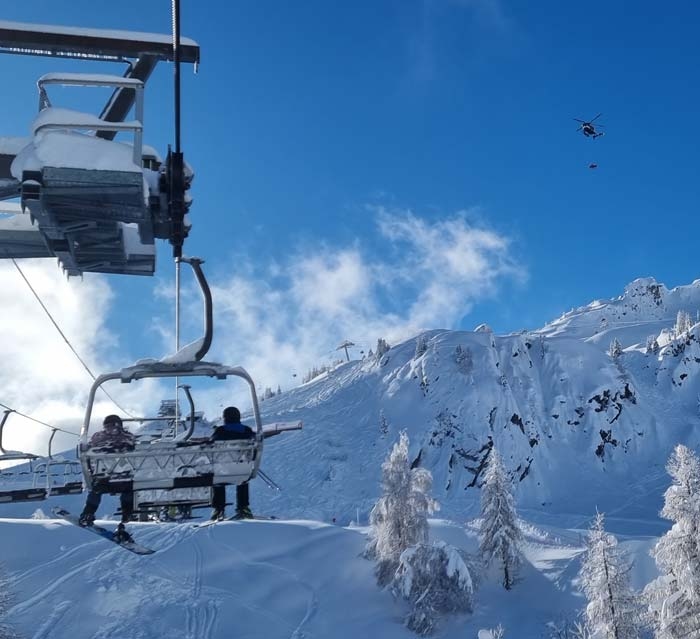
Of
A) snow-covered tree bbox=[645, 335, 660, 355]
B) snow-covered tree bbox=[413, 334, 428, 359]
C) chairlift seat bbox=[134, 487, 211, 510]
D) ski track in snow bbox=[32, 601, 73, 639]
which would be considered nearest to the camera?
chairlift seat bbox=[134, 487, 211, 510]

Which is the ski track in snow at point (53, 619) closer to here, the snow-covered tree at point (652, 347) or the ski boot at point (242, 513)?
the ski boot at point (242, 513)

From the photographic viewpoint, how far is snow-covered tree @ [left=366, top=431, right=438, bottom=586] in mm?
43094

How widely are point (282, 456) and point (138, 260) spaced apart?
82102 mm

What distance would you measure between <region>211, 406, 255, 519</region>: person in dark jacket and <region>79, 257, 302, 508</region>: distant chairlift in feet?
1.34

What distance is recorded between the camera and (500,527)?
44.7m

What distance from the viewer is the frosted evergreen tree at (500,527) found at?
1732 inches

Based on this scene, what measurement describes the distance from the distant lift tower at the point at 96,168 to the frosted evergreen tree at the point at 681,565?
24260 millimetres

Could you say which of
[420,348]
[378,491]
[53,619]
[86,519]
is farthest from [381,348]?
Result: [86,519]

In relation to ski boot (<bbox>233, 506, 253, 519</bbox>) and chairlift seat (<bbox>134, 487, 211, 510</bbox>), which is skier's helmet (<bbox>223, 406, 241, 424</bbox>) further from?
ski boot (<bbox>233, 506, 253, 519</bbox>)

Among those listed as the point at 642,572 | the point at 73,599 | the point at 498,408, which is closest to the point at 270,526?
the point at 73,599

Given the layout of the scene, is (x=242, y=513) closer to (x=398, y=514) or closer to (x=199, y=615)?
(x=199, y=615)

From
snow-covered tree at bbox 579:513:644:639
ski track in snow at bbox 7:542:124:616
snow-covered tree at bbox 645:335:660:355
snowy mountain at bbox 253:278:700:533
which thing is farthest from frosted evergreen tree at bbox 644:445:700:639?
snow-covered tree at bbox 645:335:660:355

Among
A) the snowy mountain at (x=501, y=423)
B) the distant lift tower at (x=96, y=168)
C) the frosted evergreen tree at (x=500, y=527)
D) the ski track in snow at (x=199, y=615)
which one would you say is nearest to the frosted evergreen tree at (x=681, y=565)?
the frosted evergreen tree at (x=500, y=527)

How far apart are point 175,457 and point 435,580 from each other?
117 feet
